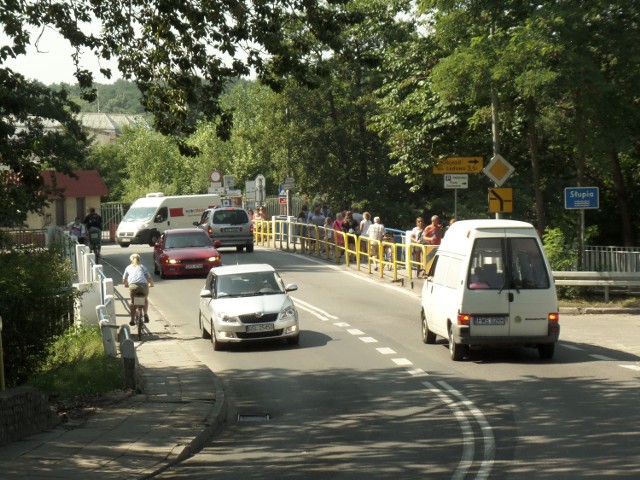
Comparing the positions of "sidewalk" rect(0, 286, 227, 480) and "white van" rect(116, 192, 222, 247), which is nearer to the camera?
"sidewalk" rect(0, 286, 227, 480)

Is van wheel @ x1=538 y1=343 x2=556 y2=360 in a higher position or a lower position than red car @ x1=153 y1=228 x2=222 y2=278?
lower

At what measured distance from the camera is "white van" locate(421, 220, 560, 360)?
17781 mm

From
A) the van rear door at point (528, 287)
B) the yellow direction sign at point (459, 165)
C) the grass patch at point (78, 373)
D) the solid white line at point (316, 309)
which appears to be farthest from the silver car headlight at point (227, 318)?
the yellow direction sign at point (459, 165)

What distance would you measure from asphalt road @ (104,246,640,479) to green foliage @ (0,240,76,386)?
8.60ft

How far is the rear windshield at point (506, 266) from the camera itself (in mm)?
17906

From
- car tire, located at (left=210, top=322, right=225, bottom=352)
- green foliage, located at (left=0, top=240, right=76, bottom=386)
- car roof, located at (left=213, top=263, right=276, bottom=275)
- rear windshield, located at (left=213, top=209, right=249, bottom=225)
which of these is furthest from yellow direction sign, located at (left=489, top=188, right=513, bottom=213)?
rear windshield, located at (left=213, top=209, right=249, bottom=225)

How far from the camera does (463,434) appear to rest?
1212 cm

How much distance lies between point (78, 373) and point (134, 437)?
398 cm

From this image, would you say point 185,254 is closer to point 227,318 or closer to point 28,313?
point 227,318

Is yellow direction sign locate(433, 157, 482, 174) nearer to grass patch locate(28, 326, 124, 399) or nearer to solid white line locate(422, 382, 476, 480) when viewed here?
grass patch locate(28, 326, 124, 399)

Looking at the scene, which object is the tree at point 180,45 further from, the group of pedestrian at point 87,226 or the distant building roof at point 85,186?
the distant building roof at point 85,186

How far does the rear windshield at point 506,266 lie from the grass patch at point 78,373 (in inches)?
226

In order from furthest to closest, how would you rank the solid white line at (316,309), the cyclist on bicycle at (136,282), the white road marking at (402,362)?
1. the solid white line at (316,309)
2. the cyclist on bicycle at (136,282)
3. the white road marking at (402,362)

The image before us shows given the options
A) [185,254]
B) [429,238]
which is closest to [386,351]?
[429,238]
